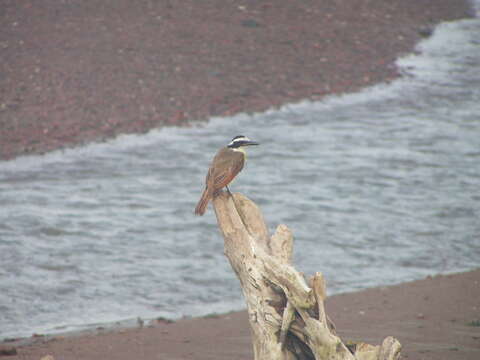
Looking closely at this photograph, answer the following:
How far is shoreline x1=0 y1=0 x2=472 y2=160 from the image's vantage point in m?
18.8

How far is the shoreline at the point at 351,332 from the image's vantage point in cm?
833

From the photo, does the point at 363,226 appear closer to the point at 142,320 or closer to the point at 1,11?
the point at 142,320

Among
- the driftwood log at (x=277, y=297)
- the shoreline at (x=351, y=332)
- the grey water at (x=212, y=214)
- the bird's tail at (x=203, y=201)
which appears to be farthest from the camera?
the grey water at (x=212, y=214)

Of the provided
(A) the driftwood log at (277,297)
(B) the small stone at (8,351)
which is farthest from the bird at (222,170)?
(B) the small stone at (8,351)

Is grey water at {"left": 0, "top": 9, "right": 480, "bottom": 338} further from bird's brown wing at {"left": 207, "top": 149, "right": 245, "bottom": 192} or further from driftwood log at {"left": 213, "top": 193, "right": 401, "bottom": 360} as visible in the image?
driftwood log at {"left": 213, "top": 193, "right": 401, "bottom": 360}

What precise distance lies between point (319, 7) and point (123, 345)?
66.6 ft

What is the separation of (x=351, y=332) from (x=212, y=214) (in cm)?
643


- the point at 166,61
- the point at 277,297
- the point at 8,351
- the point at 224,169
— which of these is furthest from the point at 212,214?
the point at 277,297

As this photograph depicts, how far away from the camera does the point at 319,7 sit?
27516mm

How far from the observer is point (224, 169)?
25.0 feet

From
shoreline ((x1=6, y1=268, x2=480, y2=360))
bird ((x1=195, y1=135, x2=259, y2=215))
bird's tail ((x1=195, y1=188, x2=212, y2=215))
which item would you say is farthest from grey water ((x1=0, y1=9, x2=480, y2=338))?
bird's tail ((x1=195, y1=188, x2=212, y2=215))

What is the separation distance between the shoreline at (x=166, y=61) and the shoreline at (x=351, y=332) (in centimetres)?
827

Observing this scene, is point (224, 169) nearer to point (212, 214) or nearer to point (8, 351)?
point (8, 351)

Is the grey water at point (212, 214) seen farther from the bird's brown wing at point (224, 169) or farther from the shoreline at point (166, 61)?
the bird's brown wing at point (224, 169)
